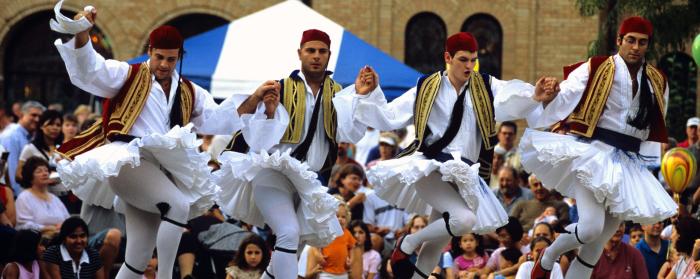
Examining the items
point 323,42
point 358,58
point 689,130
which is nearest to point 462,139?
point 323,42

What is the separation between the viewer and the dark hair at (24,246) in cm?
1380

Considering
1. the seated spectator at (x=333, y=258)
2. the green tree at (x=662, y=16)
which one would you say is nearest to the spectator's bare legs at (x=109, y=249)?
the seated spectator at (x=333, y=258)

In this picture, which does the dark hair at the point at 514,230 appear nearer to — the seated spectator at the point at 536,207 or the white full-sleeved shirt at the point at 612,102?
the seated spectator at the point at 536,207

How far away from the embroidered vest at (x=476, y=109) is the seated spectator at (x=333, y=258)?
3224 mm

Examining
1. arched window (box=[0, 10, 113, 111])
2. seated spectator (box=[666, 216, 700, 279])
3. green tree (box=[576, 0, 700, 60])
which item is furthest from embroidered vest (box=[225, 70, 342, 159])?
arched window (box=[0, 10, 113, 111])

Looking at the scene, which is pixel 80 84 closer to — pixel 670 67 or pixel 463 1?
pixel 670 67

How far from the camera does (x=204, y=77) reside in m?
20.7

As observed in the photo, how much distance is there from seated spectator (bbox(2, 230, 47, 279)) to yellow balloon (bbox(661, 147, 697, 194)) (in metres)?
6.32

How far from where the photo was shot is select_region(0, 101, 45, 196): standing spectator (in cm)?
1786

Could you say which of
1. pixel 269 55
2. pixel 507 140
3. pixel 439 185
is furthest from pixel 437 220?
pixel 269 55

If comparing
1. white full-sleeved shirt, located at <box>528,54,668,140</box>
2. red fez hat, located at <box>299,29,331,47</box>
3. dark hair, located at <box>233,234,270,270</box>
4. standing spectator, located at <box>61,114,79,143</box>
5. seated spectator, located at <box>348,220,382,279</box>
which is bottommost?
seated spectator, located at <box>348,220,382,279</box>

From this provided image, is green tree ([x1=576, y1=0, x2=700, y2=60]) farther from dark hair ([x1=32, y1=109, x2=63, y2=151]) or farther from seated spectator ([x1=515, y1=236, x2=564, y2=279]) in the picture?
dark hair ([x1=32, y1=109, x2=63, y2=151])

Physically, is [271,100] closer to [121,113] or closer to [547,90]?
[121,113]

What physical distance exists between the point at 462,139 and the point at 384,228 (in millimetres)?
5188
